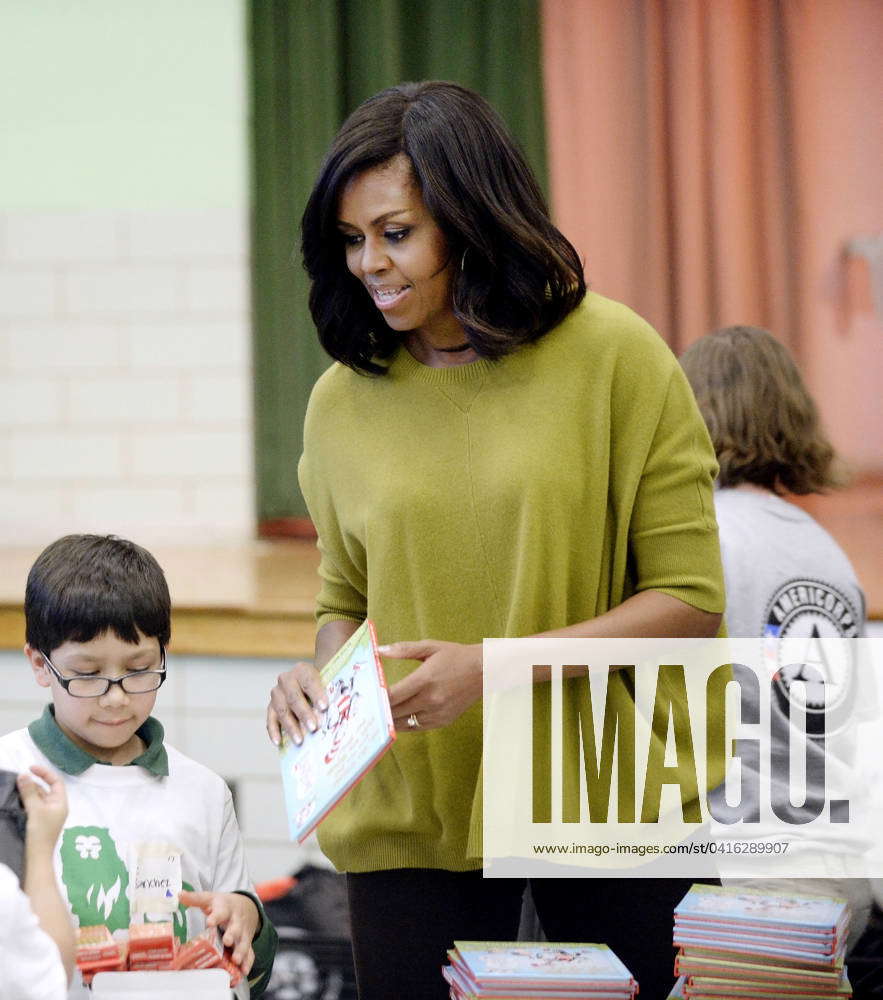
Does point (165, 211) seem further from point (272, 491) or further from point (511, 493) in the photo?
point (511, 493)

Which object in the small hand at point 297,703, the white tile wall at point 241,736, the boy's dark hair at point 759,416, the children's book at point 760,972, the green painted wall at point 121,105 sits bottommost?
the white tile wall at point 241,736

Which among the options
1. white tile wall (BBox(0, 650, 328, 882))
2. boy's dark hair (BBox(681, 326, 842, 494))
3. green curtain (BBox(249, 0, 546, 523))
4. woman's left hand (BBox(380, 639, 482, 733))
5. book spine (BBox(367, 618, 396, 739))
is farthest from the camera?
green curtain (BBox(249, 0, 546, 523))

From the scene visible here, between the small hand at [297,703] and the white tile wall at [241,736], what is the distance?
172 centimetres

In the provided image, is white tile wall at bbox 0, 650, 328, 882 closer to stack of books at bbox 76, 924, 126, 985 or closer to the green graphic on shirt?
the green graphic on shirt

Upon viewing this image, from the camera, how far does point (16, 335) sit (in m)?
4.73

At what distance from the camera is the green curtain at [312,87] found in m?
4.22

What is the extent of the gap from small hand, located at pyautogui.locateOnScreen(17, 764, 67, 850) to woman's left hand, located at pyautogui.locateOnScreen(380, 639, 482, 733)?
12.1 inches

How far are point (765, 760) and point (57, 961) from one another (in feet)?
3.95

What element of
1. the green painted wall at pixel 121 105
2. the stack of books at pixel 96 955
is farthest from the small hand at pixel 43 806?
the green painted wall at pixel 121 105

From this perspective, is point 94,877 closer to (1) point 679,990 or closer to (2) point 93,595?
(2) point 93,595

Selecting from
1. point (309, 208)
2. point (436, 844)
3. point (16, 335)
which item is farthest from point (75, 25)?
point (436, 844)

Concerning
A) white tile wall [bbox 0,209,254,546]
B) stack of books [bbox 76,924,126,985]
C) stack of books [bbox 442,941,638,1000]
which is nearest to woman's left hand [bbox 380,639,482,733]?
stack of books [bbox 442,941,638,1000]

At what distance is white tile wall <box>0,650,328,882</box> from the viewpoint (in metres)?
3.13

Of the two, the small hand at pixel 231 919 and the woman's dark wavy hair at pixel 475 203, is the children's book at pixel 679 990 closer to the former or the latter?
the small hand at pixel 231 919
